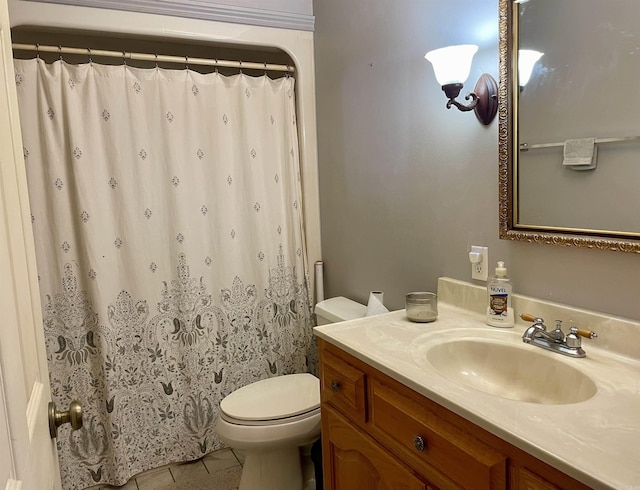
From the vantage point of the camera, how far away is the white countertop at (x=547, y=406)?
811 mm

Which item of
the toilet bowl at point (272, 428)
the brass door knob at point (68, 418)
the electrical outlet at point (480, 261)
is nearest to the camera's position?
the brass door knob at point (68, 418)

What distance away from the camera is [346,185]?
2369 millimetres

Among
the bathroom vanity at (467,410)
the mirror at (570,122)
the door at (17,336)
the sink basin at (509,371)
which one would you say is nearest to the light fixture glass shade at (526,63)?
the mirror at (570,122)

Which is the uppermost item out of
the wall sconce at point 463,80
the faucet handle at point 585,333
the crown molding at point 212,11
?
the crown molding at point 212,11

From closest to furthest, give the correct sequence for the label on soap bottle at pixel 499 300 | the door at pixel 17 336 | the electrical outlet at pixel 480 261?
the door at pixel 17 336
the label on soap bottle at pixel 499 300
the electrical outlet at pixel 480 261

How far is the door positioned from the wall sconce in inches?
46.0

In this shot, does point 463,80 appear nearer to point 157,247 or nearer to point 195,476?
point 157,247

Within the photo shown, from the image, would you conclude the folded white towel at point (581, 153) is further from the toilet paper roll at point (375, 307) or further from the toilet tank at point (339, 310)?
the toilet tank at point (339, 310)

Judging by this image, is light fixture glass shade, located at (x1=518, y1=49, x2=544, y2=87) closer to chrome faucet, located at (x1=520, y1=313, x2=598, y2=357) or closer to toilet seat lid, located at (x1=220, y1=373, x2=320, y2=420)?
chrome faucet, located at (x1=520, y1=313, x2=598, y2=357)

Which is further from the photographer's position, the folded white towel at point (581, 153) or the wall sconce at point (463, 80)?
the wall sconce at point (463, 80)

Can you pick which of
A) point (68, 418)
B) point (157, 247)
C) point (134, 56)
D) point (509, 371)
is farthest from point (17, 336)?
point (134, 56)

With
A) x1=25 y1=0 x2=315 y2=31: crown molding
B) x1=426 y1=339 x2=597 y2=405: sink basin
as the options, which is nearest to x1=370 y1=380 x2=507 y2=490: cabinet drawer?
x1=426 y1=339 x2=597 y2=405: sink basin

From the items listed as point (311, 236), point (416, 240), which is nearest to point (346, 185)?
point (311, 236)

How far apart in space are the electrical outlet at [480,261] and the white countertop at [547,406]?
0.19 metres
